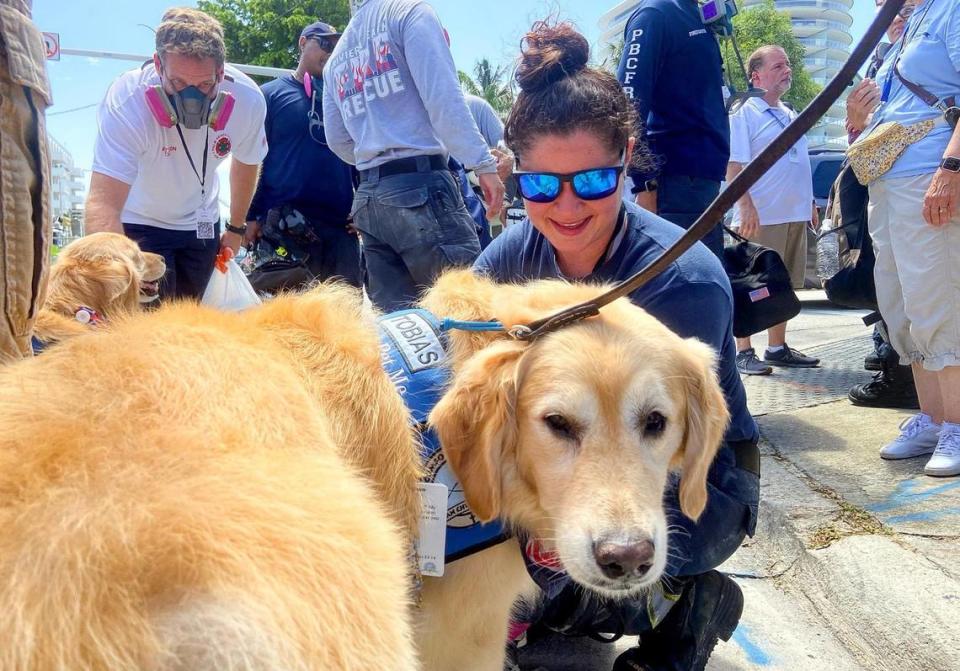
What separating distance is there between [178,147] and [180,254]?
736mm

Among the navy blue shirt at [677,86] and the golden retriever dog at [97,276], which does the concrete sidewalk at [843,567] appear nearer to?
the navy blue shirt at [677,86]

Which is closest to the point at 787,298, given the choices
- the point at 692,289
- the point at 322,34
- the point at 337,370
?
the point at 692,289

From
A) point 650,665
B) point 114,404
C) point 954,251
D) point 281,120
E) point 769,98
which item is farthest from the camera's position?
point 769,98

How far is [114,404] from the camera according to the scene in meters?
1.22

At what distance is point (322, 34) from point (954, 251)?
4.71 m

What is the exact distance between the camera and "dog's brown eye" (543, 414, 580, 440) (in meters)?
1.79

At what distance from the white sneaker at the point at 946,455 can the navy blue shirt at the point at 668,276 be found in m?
1.51

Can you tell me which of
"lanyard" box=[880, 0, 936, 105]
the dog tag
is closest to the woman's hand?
"lanyard" box=[880, 0, 936, 105]

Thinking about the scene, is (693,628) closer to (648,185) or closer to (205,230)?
(648,185)

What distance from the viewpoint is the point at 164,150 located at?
14.1 ft

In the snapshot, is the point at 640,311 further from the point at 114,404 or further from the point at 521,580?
the point at 114,404

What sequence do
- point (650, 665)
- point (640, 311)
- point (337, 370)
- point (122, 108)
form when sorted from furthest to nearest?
point (122, 108), point (650, 665), point (640, 311), point (337, 370)

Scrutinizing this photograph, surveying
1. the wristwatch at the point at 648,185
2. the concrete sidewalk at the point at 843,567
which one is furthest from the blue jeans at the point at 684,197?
the concrete sidewalk at the point at 843,567

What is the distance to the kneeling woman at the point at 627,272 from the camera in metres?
2.26
